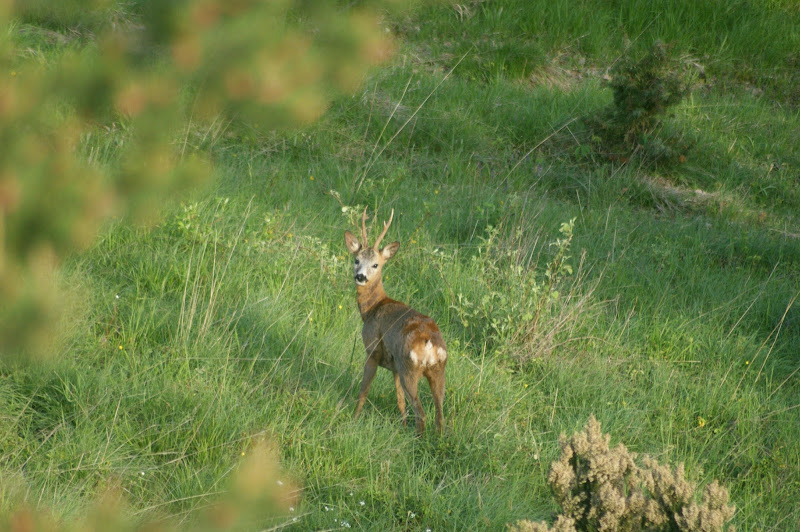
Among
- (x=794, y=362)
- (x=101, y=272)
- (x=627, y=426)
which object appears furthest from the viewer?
(x=794, y=362)

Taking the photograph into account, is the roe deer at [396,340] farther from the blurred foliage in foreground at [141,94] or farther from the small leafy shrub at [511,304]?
the blurred foliage in foreground at [141,94]

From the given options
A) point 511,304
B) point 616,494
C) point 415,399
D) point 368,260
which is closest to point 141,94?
point 616,494

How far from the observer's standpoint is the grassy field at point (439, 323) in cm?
427

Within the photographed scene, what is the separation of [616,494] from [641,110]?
23.4 feet

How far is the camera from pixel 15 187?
1.40 m

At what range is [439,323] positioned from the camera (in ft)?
20.3

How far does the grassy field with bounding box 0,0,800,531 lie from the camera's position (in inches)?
168

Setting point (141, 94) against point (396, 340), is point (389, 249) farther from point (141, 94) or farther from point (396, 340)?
point (141, 94)

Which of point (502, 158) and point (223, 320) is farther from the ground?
point (223, 320)

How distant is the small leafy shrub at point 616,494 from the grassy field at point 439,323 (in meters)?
0.68

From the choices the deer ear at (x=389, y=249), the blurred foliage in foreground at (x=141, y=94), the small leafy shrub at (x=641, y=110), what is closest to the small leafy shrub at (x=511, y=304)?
the deer ear at (x=389, y=249)

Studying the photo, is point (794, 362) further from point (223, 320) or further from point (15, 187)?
point (15, 187)

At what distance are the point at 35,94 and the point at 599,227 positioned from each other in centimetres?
740

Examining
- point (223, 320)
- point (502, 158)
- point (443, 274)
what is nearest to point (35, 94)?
point (223, 320)
